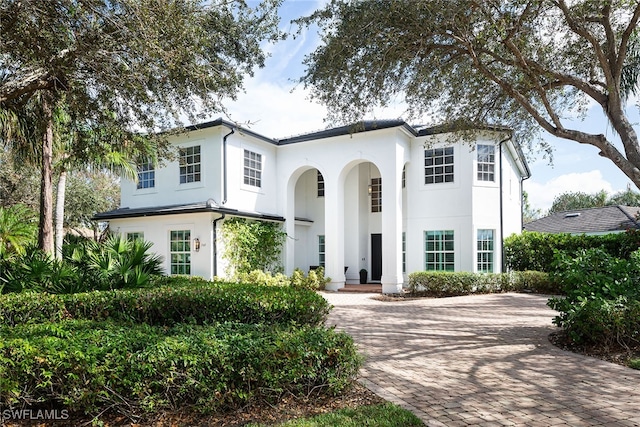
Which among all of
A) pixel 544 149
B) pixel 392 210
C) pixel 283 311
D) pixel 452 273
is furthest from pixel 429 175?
pixel 283 311

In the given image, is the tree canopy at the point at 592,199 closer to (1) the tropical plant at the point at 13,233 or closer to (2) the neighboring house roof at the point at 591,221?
(2) the neighboring house roof at the point at 591,221

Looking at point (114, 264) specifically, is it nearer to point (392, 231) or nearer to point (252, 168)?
point (252, 168)

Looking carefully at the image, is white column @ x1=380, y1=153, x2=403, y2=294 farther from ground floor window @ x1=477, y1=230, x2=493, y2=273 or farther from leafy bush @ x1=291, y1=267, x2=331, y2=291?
ground floor window @ x1=477, y1=230, x2=493, y2=273

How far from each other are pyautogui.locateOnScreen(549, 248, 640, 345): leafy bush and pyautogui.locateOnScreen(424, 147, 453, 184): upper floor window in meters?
9.15

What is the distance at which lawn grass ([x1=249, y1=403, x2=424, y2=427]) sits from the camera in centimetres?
405

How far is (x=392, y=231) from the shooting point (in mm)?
16391

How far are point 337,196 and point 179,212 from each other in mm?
6423

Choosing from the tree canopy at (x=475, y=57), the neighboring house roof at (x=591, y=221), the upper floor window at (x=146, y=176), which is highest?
the tree canopy at (x=475, y=57)

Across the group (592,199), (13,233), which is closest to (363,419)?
(13,233)

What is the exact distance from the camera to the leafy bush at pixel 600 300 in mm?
6797

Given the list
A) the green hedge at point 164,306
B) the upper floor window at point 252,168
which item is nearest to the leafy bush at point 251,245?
the upper floor window at point 252,168

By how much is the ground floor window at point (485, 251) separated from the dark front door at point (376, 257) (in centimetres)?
469

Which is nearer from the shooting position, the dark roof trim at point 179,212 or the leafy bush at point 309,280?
the dark roof trim at point 179,212

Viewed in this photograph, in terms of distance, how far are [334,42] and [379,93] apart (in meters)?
1.71
